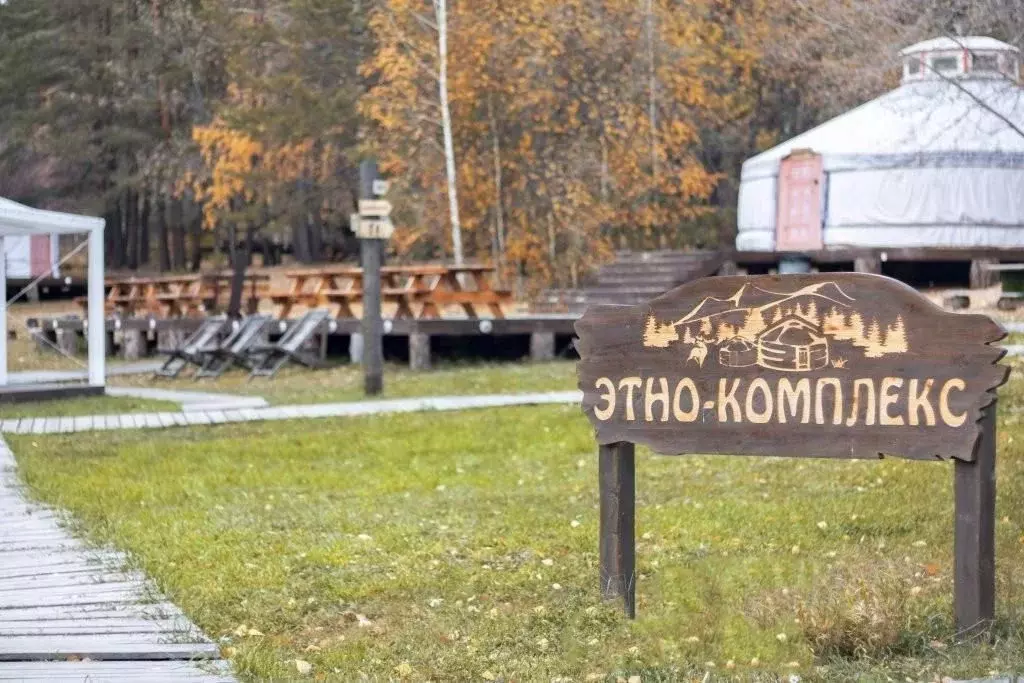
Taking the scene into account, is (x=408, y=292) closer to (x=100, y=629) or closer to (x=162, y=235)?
(x=100, y=629)

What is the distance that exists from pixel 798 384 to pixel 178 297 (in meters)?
20.6

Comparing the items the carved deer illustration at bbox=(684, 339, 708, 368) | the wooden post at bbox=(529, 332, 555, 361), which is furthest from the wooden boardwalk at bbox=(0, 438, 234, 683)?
the wooden post at bbox=(529, 332, 555, 361)

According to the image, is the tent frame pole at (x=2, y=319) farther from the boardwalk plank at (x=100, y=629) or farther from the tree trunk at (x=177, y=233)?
the tree trunk at (x=177, y=233)

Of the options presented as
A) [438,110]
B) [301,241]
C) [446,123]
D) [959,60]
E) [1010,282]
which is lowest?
[1010,282]

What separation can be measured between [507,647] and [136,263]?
35.7 meters

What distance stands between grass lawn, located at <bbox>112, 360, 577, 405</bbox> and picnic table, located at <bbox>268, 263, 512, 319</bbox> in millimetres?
829

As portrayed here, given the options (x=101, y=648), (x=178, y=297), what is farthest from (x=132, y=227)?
(x=101, y=648)

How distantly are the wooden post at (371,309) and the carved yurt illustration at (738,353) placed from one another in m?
9.59

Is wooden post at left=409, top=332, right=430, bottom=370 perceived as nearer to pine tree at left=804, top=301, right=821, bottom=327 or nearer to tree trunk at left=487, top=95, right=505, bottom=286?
tree trunk at left=487, top=95, right=505, bottom=286

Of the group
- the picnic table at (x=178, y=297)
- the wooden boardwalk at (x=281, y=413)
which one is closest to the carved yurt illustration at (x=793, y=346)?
the wooden boardwalk at (x=281, y=413)

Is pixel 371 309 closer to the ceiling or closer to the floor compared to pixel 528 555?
closer to the ceiling

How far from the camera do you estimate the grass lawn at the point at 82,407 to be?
12938 mm

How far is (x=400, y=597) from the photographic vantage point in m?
5.57

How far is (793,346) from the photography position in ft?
15.9
